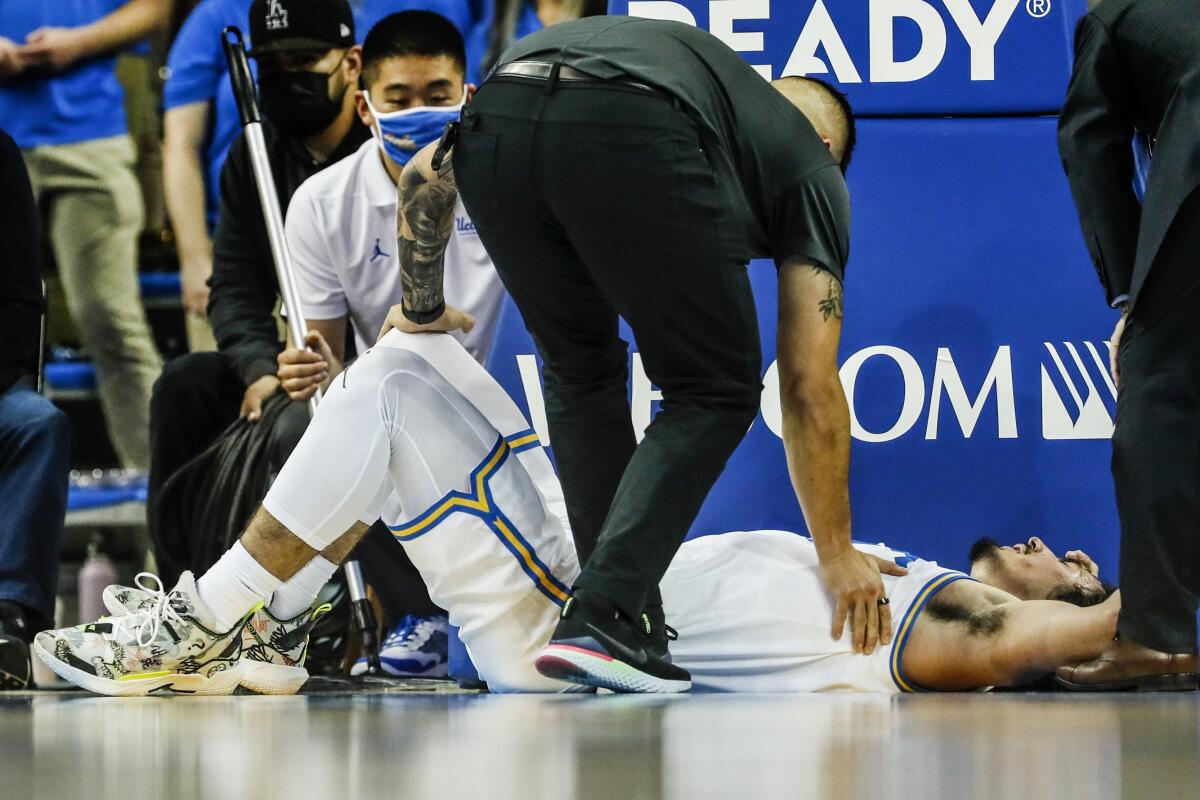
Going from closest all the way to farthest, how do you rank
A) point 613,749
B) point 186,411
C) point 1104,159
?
point 613,749
point 1104,159
point 186,411

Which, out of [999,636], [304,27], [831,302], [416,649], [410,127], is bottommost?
[416,649]

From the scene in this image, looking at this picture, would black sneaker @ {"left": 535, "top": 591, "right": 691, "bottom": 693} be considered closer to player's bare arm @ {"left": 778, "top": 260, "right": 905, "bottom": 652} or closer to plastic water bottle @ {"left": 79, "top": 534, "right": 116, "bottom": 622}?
player's bare arm @ {"left": 778, "top": 260, "right": 905, "bottom": 652}

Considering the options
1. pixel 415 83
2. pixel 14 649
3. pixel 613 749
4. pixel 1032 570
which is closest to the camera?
pixel 613 749

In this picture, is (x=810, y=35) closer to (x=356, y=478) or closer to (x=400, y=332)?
(x=400, y=332)

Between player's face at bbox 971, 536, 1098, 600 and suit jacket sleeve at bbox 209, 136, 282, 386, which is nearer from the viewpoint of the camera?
player's face at bbox 971, 536, 1098, 600

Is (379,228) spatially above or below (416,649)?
above

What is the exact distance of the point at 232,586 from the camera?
2113mm

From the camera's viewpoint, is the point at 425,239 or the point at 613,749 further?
the point at 425,239

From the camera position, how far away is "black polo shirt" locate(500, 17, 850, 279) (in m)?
1.93

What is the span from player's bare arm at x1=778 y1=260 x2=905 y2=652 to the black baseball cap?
1953 millimetres

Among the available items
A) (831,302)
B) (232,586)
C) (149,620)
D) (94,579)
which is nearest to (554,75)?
(831,302)

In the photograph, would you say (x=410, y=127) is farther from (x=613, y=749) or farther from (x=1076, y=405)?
(x=613, y=749)

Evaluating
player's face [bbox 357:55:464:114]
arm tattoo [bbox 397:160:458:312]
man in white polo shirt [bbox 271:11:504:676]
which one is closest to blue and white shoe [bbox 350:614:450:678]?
man in white polo shirt [bbox 271:11:504:676]

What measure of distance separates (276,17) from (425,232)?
5.57 ft
